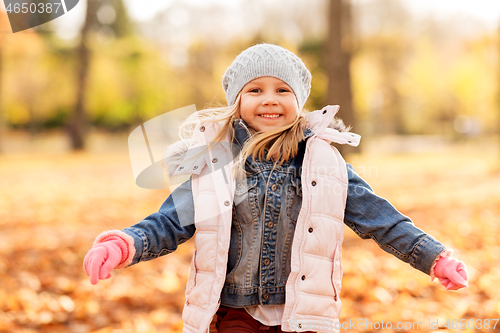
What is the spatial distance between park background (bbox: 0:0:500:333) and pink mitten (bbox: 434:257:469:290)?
1.24 m

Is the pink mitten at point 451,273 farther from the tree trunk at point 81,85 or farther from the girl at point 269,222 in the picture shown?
the tree trunk at point 81,85

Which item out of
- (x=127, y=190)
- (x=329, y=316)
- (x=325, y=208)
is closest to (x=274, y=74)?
(x=325, y=208)

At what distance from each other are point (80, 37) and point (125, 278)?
2197cm

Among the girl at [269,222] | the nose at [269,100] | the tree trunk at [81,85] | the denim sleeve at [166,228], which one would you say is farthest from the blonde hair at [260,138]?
the tree trunk at [81,85]

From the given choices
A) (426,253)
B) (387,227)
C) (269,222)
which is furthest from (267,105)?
(426,253)

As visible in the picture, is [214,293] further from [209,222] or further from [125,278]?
[125,278]

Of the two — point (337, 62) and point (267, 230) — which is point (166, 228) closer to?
point (267, 230)

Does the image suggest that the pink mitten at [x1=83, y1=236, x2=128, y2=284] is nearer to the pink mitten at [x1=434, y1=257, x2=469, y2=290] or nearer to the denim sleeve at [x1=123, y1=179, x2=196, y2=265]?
the denim sleeve at [x1=123, y1=179, x2=196, y2=265]

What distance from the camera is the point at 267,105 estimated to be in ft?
6.63

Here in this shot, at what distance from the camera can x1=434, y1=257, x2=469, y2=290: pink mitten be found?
5.78 ft

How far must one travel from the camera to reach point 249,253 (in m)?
1.89

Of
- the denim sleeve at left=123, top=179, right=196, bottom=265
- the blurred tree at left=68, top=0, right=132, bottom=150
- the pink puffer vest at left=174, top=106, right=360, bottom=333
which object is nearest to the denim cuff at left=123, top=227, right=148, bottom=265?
the denim sleeve at left=123, top=179, right=196, bottom=265

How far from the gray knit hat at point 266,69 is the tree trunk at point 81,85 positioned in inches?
902

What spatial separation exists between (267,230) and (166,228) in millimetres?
435
